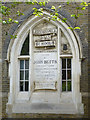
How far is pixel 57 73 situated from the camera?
527 centimetres

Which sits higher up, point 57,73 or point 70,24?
A: point 70,24

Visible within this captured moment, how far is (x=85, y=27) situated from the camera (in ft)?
17.1

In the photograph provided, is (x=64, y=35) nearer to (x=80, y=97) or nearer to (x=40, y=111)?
(x=80, y=97)

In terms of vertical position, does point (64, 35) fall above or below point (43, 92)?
above

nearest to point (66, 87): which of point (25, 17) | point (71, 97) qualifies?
point (71, 97)

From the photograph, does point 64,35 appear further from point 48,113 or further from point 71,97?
point 48,113

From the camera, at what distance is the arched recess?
5090mm

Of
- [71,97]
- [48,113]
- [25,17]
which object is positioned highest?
[25,17]

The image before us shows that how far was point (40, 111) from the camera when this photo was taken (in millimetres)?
5121

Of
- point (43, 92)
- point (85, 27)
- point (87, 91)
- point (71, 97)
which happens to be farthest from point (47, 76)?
point (85, 27)

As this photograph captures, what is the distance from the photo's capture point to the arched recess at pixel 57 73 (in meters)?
5.09

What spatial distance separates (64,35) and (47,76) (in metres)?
1.53

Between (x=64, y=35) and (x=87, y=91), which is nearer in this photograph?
(x=87, y=91)

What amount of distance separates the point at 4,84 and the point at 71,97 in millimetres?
2295
